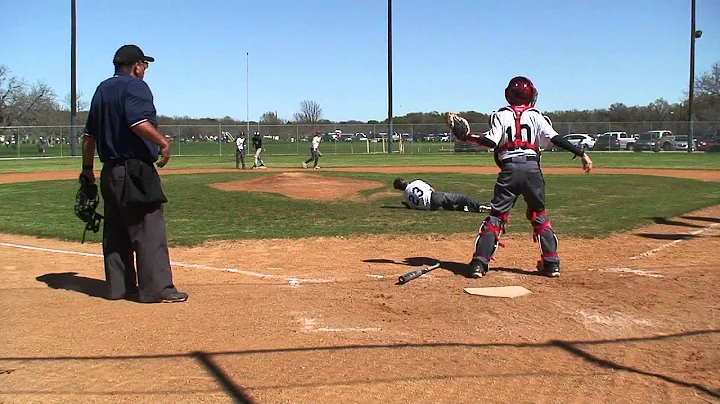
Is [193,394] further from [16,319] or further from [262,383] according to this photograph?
[16,319]

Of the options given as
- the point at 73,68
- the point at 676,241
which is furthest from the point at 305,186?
the point at 73,68

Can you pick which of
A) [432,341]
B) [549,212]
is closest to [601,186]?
[549,212]

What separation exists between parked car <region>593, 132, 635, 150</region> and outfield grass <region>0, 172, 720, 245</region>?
3566cm

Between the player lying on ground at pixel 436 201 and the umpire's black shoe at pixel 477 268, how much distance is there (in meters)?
6.00

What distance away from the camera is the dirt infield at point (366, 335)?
347cm

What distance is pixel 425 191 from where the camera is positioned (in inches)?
489

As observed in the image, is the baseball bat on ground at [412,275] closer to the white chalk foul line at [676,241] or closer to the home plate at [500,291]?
the home plate at [500,291]

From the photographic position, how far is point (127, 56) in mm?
5418

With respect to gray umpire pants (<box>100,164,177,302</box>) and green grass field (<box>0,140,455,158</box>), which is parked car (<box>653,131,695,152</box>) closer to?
green grass field (<box>0,140,455,158</box>)

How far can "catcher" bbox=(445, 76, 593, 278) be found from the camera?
620 cm

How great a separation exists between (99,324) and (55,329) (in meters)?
0.29

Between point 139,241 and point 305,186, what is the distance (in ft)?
35.4

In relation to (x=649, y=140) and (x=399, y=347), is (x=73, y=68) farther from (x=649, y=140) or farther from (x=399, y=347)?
(x=399, y=347)

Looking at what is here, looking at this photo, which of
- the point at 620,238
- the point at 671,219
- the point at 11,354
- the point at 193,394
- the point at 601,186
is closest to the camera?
the point at 193,394
